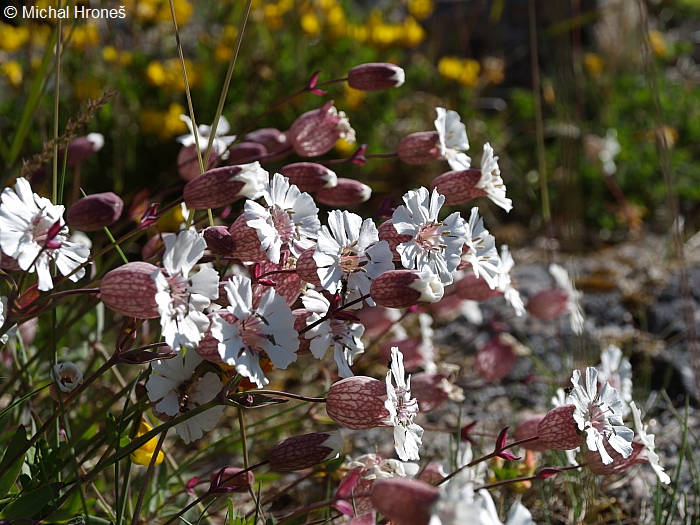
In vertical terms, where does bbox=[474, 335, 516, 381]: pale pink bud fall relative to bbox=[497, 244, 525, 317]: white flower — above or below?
below

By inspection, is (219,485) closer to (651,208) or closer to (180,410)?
(180,410)

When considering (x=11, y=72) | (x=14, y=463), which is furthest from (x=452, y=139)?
(x=11, y=72)

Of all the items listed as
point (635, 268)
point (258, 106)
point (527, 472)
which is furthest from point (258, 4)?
point (527, 472)

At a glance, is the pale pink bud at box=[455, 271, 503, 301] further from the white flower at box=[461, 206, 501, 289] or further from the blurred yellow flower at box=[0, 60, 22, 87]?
the blurred yellow flower at box=[0, 60, 22, 87]

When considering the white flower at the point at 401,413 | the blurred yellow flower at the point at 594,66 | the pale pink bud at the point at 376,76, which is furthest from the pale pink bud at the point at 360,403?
the blurred yellow flower at the point at 594,66

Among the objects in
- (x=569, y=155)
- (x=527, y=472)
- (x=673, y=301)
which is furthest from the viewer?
(x=673, y=301)

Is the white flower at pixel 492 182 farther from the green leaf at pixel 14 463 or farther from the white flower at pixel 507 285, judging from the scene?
the green leaf at pixel 14 463

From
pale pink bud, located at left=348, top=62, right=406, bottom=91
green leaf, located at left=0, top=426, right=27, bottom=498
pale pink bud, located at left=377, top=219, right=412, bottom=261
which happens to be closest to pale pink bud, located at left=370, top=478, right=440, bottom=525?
pale pink bud, located at left=377, top=219, right=412, bottom=261
